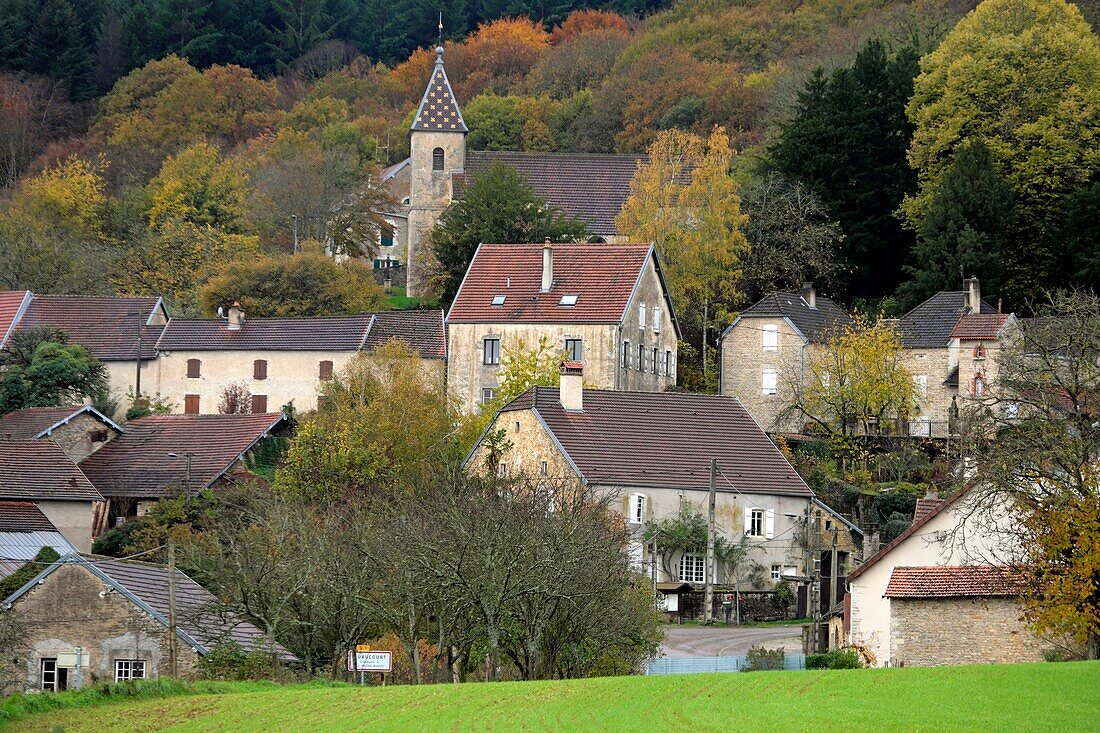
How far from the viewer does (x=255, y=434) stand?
61250 mm

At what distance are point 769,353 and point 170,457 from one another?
19.5 metres

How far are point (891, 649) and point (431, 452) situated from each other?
1973cm

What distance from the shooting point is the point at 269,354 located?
2618 inches

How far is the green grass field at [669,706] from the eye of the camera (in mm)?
27484

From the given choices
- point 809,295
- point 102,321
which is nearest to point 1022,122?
point 809,295

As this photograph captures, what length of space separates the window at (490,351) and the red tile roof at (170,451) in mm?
6730

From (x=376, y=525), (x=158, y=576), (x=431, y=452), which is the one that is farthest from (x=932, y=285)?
(x=158, y=576)

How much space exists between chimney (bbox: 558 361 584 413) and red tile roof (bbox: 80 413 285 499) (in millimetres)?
11133

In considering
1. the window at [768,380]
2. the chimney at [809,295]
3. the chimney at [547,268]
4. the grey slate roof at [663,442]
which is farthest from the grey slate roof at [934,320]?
the chimney at [547,268]

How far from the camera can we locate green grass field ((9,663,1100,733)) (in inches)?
1082

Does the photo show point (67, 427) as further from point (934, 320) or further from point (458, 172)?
point (934, 320)

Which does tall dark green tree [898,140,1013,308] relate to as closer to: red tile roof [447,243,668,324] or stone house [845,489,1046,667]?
red tile roof [447,243,668,324]

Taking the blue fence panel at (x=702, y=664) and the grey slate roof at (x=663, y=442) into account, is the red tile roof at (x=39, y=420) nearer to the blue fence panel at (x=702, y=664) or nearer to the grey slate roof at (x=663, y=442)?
the grey slate roof at (x=663, y=442)

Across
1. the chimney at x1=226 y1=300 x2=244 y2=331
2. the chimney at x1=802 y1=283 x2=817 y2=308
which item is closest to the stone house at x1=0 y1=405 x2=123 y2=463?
the chimney at x1=226 y1=300 x2=244 y2=331
